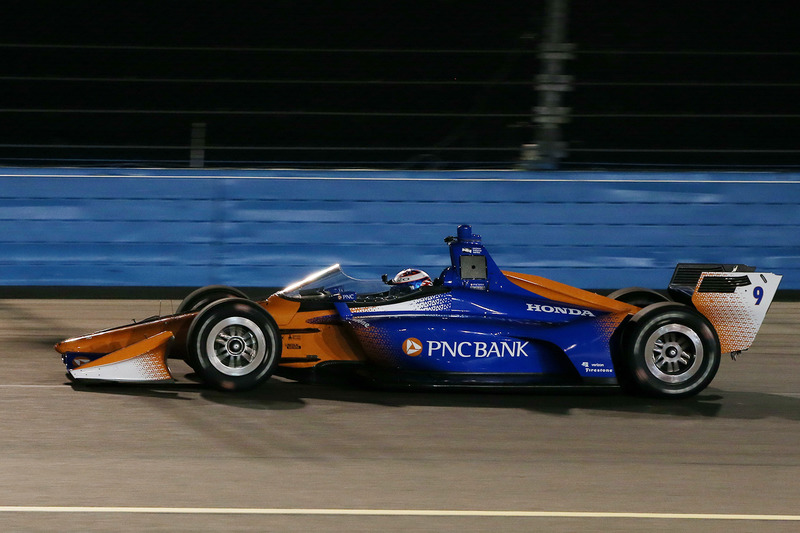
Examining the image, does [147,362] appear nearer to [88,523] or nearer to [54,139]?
[88,523]

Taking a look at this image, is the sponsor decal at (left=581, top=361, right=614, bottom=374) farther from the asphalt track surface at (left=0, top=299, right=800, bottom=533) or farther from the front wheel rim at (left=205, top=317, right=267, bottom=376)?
the front wheel rim at (left=205, top=317, right=267, bottom=376)

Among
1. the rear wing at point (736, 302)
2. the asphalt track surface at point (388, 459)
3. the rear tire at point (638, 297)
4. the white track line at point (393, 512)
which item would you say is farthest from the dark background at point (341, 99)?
the white track line at point (393, 512)

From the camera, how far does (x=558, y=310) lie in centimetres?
623

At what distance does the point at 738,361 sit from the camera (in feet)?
25.6

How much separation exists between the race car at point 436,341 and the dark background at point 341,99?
5.51 m

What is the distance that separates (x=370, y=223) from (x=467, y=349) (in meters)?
5.28

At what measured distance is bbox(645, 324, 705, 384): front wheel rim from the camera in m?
6.16

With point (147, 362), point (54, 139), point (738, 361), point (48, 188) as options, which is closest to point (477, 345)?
point (147, 362)

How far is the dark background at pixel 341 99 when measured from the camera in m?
11.9

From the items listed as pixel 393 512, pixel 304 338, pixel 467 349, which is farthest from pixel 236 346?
pixel 393 512

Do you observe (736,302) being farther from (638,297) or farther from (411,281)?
(411,281)

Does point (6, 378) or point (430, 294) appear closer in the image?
point (430, 294)

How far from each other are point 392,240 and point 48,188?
3.60 meters

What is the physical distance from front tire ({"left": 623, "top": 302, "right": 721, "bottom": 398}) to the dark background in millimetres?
5527
